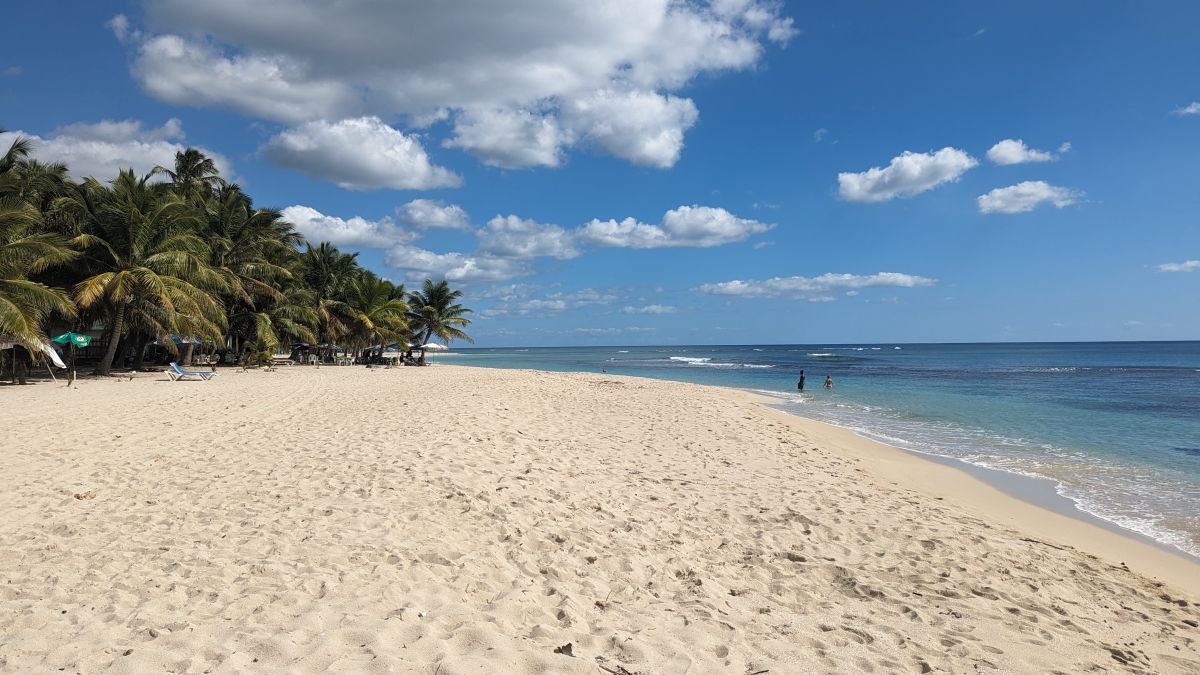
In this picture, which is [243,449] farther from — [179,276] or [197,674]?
[179,276]

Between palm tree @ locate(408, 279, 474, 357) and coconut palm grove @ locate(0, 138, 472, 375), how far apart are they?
13.8ft

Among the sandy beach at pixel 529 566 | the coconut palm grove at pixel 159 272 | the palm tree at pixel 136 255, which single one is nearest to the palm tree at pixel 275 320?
the coconut palm grove at pixel 159 272

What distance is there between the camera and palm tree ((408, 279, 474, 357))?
41.9 m

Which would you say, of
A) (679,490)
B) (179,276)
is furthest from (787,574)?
(179,276)

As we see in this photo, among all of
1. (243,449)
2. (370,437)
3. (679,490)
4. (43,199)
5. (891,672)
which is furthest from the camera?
(43,199)

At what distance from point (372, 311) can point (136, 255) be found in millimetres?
17055

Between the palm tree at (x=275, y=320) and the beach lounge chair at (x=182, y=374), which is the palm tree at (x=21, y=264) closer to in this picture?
the beach lounge chair at (x=182, y=374)

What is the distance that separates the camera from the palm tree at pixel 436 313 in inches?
1649

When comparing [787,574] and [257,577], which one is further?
[787,574]

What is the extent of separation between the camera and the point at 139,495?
6023mm

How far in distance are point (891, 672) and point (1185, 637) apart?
8.36ft

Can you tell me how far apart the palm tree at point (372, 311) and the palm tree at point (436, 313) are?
87.2 inches

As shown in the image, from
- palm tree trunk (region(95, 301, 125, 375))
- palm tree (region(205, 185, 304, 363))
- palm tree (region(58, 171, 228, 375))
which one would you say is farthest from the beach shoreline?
palm tree (region(205, 185, 304, 363))

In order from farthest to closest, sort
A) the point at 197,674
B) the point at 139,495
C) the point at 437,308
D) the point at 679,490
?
the point at 437,308 → the point at 679,490 → the point at 139,495 → the point at 197,674
